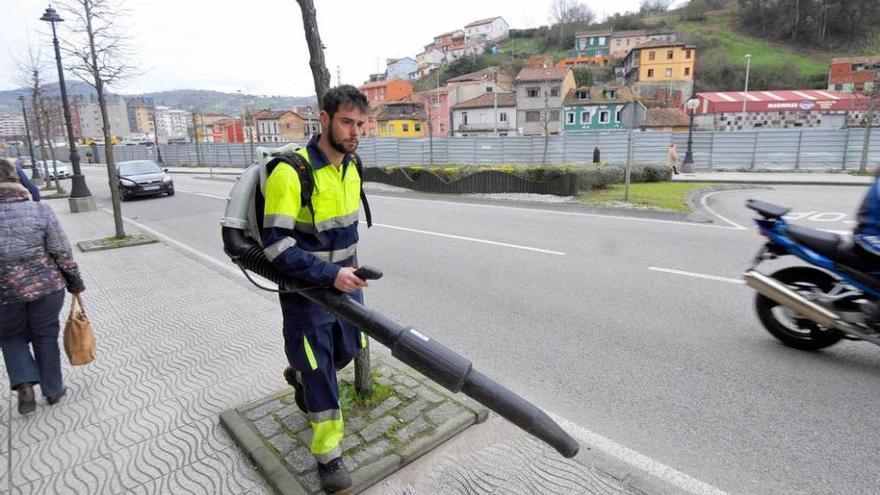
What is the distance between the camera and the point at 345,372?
152 inches

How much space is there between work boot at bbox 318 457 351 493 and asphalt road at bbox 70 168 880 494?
1568 millimetres

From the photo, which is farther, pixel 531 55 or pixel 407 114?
pixel 531 55

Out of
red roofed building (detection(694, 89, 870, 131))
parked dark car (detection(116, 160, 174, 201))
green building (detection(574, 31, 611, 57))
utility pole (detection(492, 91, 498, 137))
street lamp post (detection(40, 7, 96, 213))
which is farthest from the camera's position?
green building (detection(574, 31, 611, 57))

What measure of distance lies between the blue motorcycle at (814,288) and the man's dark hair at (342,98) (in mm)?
3762

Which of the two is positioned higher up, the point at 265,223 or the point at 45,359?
the point at 265,223

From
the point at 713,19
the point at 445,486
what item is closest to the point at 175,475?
the point at 445,486

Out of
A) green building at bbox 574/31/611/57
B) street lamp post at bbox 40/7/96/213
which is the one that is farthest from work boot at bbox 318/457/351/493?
green building at bbox 574/31/611/57

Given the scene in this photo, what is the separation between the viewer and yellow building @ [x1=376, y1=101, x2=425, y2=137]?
69.8 meters

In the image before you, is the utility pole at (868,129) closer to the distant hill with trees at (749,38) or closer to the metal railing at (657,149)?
the metal railing at (657,149)

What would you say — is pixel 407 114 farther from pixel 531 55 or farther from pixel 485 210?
pixel 485 210

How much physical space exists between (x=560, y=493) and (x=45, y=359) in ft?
12.6

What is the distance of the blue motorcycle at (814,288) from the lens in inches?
151

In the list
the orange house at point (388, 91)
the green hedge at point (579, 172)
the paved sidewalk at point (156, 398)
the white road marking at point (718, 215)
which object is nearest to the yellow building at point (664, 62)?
the orange house at point (388, 91)

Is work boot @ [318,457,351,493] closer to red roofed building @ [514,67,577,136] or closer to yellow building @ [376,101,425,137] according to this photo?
red roofed building @ [514,67,577,136]
